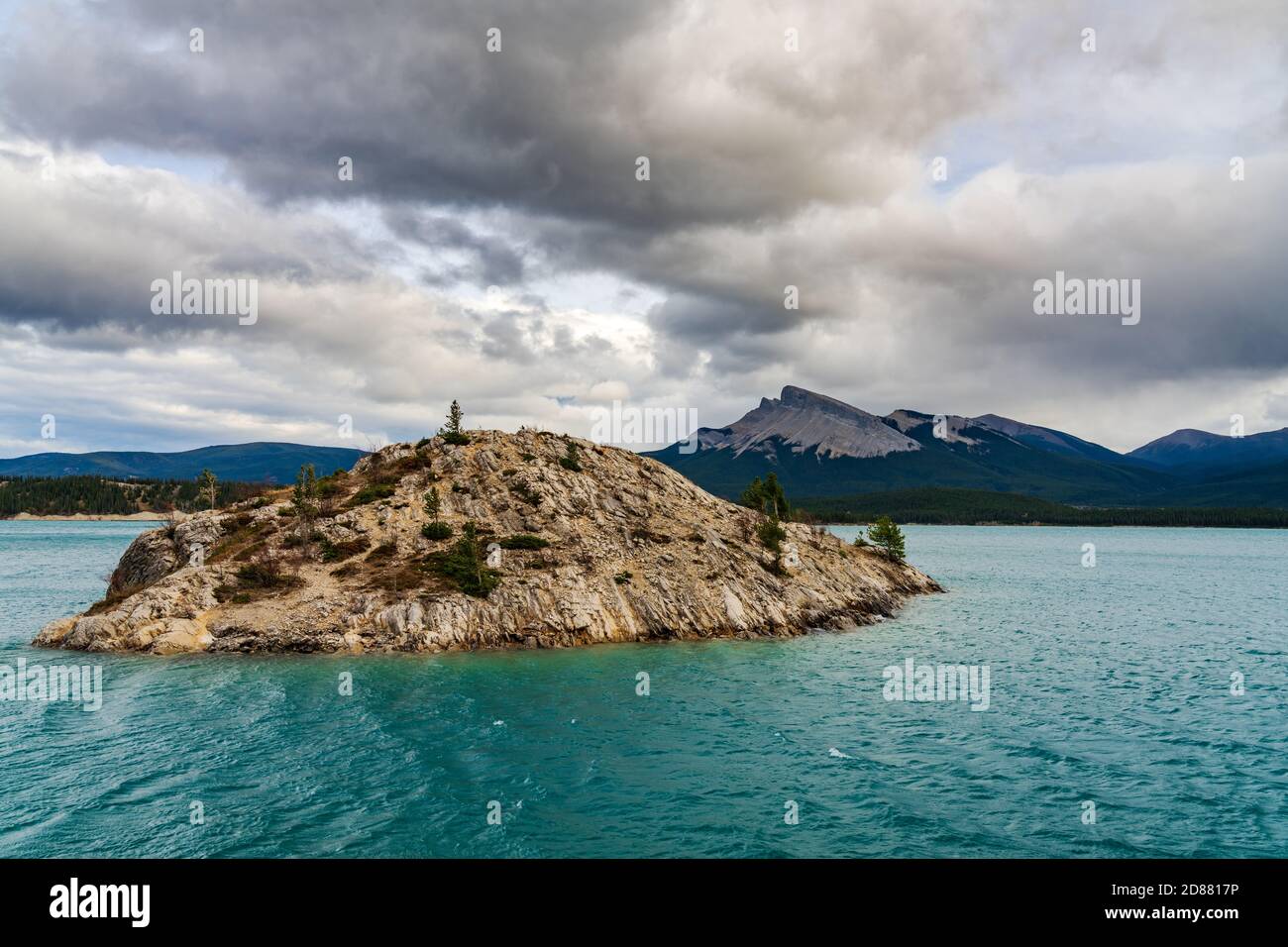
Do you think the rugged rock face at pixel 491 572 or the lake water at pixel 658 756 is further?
the rugged rock face at pixel 491 572

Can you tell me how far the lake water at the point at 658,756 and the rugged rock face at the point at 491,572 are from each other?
13.4ft

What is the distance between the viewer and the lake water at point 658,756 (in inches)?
1015

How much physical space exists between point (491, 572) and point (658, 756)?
123 feet

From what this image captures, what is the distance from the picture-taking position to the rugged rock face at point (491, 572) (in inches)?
2370

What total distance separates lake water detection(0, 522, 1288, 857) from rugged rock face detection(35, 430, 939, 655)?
4087 millimetres

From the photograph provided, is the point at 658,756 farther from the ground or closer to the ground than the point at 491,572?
closer to the ground

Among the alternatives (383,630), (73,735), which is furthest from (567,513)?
(73,735)

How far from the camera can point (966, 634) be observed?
68812 mm

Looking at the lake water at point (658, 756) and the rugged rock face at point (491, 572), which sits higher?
the rugged rock face at point (491, 572)

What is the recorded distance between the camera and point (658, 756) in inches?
1350

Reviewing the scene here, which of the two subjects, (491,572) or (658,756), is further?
(491,572)

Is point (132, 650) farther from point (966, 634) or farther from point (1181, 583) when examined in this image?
point (1181, 583)
